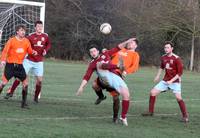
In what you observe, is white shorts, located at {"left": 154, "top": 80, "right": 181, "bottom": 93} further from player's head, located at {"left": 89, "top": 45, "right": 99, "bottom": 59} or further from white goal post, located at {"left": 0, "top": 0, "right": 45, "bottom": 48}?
white goal post, located at {"left": 0, "top": 0, "right": 45, "bottom": 48}

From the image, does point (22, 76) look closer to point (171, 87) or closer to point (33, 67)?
point (33, 67)

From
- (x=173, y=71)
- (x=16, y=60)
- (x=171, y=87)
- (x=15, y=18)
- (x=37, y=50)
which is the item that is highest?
(x=15, y=18)

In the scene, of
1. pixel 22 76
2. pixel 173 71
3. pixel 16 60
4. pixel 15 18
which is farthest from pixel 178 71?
pixel 15 18

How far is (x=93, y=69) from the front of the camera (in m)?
10.2

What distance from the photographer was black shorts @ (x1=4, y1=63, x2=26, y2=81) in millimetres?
11703

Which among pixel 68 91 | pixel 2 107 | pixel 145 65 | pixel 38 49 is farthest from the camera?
pixel 145 65

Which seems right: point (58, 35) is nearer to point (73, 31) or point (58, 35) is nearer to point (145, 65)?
point (73, 31)

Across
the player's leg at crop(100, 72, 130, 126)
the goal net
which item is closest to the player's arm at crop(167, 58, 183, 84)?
the player's leg at crop(100, 72, 130, 126)

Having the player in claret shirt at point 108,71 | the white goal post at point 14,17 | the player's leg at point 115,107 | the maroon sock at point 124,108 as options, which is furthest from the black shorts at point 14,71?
the white goal post at point 14,17

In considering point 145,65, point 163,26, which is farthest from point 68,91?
point 145,65

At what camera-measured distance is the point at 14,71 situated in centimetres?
1172

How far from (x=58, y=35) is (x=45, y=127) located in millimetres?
37319

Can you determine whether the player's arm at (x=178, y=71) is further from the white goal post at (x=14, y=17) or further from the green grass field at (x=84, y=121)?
the white goal post at (x=14, y=17)

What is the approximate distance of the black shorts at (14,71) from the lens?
1170 cm
